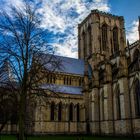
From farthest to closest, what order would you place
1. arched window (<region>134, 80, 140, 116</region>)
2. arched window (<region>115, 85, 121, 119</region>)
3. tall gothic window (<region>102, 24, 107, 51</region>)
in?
tall gothic window (<region>102, 24, 107, 51</region>), arched window (<region>115, 85, 121, 119</region>), arched window (<region>134, 80, 140, 116</region>)

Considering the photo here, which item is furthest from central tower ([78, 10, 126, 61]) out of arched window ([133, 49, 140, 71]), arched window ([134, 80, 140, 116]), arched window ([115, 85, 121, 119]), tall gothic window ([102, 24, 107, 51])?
arched window ([134, 80, 140, 116])

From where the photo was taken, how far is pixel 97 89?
45.2 m

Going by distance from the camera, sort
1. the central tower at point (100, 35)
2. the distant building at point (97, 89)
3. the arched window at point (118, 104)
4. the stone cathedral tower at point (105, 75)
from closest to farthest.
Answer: the distant building at point (97, 89), the stone cathedral tower at point (105, 75), the arched window at point (118, 104), the central tower at point (100, 35)

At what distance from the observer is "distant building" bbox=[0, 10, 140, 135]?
3566cm

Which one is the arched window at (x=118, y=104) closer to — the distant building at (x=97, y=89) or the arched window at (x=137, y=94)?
the distant building at (x=97, y=89)

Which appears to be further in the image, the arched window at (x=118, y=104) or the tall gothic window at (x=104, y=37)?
the tall gothic window at (x=104, y=37)

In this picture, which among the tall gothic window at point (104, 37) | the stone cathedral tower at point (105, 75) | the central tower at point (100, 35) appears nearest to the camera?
the stone cathedral tower at point (105, 75)

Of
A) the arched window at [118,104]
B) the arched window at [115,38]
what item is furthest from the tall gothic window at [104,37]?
the arched window at [118,104]

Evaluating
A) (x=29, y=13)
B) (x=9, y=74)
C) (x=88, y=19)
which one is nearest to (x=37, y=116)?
(x=9, y=74)

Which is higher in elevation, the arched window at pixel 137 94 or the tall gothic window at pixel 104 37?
the tall gothic window at pixel 104 37

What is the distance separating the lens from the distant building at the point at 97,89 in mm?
35662

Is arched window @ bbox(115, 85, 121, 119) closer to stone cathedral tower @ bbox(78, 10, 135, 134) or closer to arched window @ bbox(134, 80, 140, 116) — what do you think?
stone cathedral tower @ bbox(78, 10, 135, 134)

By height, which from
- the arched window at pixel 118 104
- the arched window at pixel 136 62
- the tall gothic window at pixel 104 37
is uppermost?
the tall gothic window at pixel 104 37

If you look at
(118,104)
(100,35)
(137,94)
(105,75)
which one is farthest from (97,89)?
(100,35)
